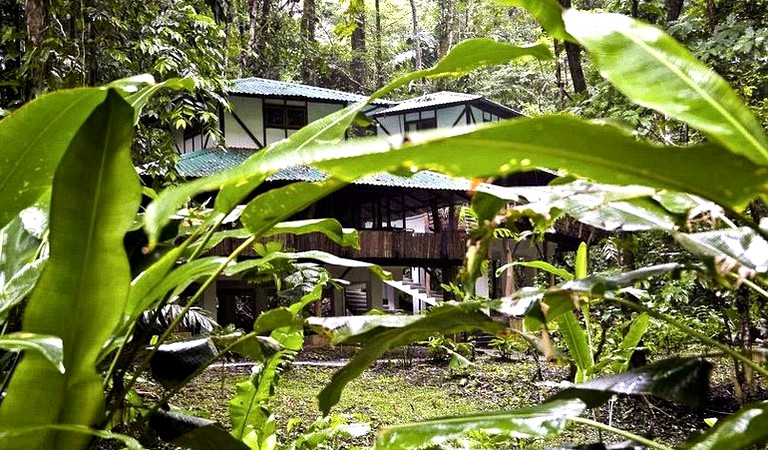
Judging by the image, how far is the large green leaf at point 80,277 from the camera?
2.21ft

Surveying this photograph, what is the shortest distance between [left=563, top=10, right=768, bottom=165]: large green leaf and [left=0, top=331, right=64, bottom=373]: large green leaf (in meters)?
0.58

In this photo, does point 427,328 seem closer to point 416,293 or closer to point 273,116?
point 416,293

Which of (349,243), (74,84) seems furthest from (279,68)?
(349,243)

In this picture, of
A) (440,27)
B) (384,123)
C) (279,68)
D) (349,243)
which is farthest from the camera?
(440,27)

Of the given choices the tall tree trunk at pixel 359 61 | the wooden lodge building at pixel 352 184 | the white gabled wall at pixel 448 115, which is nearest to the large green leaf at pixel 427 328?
the wooden lodge building at pixel 352 184

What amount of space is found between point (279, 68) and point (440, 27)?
631 centimetres

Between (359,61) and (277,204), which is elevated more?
(359,61)

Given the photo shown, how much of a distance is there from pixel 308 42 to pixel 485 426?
15883mm

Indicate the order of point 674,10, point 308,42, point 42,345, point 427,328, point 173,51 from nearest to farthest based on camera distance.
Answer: point 42,345
point 427,328
point 173,51
point 674,10
point 308,42

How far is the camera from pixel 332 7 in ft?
68.1

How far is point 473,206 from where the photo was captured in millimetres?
830

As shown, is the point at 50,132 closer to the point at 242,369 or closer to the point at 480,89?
the point at 242,369

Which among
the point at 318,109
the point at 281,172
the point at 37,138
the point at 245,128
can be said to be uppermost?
the point at 318,109

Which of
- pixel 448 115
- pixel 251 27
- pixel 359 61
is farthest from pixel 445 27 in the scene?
pixel 448 115
